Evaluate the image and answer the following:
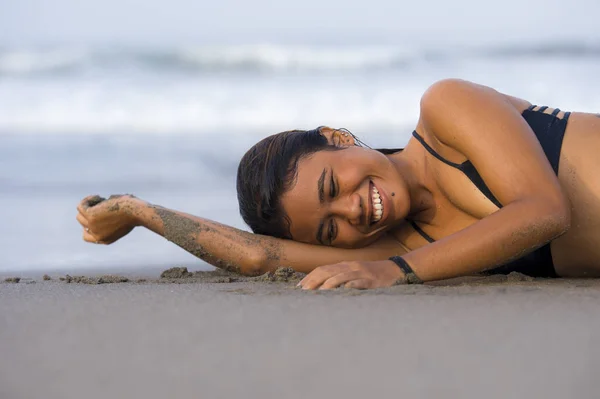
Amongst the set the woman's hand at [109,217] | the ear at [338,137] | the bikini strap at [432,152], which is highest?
the ear at [338,137]

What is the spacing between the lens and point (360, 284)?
79.4 inches

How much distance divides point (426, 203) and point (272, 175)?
1.84 ft

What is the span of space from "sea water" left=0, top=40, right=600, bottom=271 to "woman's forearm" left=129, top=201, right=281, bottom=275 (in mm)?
909

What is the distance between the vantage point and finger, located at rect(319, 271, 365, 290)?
6.66 feet

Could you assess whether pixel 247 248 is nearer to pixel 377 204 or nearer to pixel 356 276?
pixel 377 204

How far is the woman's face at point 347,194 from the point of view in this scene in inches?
94.4

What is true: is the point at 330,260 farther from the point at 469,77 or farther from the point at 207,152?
the point at 469,77

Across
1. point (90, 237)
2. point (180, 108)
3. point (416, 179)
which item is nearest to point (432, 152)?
point (416, 179)

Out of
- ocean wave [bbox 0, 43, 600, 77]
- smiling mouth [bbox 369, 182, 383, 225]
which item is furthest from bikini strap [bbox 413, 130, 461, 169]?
ocean wave [bbox 0, 43, 600, 77]

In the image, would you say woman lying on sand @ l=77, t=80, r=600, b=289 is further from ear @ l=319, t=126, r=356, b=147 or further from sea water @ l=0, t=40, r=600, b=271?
sea water @ l=0, t=40, r=600, b=271

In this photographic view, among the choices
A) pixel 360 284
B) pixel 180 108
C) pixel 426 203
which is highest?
pixel 180 108

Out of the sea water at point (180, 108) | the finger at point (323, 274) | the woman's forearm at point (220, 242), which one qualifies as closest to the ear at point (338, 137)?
the woman's forearm at point (220, 242)

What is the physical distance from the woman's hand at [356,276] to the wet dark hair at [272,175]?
1.50 feet

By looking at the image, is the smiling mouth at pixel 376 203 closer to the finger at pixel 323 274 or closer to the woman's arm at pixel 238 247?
the woman's arm at pixel 238 247
